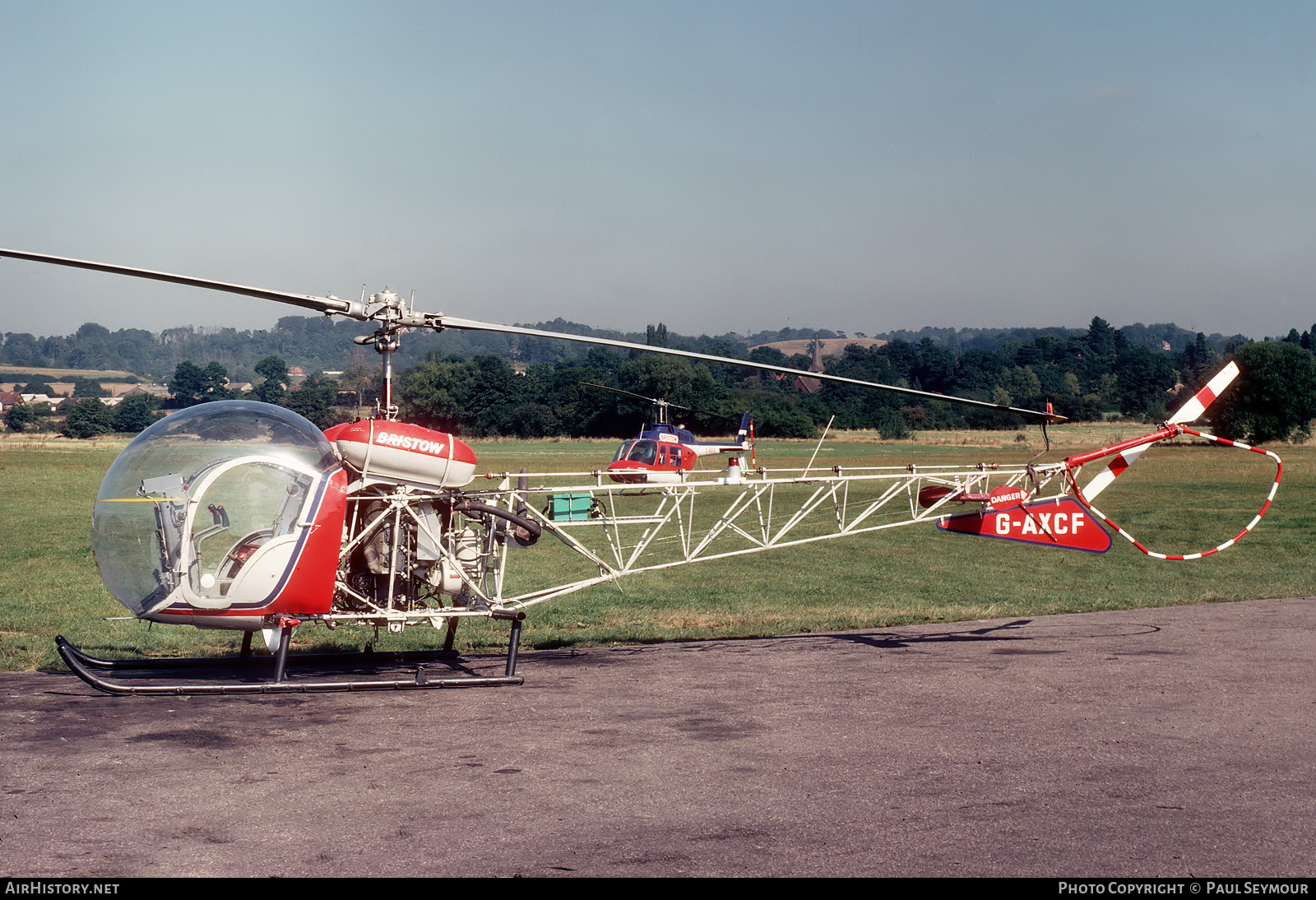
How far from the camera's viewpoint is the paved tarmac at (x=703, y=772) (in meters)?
5.95

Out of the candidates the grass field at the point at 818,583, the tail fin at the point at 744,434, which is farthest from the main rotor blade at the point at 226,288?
the tail fin at the point at 744,434

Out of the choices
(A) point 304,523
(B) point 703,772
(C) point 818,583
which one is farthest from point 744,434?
(B) point 703,772

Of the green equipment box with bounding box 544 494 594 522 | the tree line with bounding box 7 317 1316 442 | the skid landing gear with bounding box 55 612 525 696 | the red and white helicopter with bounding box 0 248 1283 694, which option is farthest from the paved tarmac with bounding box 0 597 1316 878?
the tree line with bounding box 7 317 1316 442

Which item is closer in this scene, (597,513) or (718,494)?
(597,513)

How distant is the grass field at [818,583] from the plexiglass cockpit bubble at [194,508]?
11.1 feet

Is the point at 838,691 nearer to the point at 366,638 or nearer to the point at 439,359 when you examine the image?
the point at 366,638

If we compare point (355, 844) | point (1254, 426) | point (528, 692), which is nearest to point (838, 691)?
point (528, 692)

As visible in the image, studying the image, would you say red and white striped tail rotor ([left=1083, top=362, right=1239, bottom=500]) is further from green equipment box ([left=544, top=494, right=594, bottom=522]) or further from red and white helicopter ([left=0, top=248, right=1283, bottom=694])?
green equipment box ([left=544, top=494, right=594, bottom=522])

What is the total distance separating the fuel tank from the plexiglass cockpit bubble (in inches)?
16.6

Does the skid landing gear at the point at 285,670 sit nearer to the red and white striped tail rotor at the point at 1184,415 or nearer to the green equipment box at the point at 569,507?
the green equipment box at the point at 569,507

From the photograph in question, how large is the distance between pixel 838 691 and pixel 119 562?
659 centimetres

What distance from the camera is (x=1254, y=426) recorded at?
254 feet

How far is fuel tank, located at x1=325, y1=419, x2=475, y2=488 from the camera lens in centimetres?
974

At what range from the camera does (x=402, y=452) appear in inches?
388
